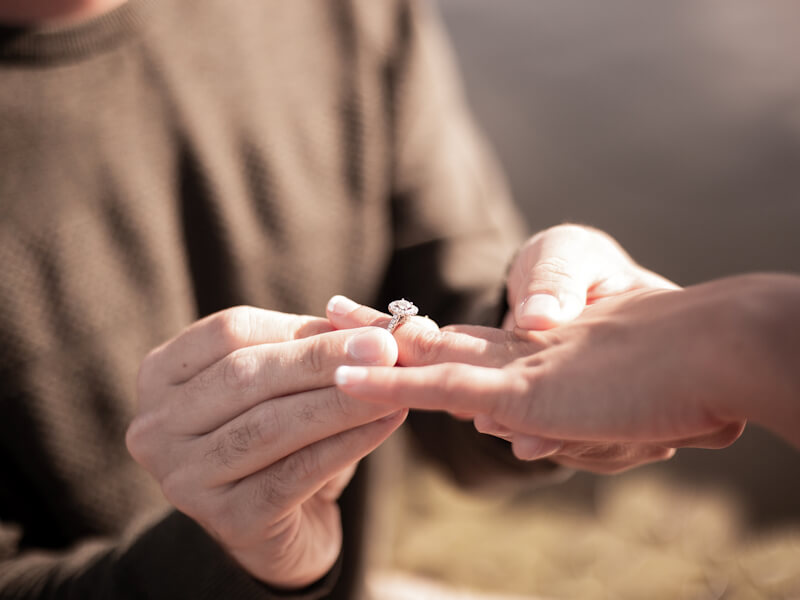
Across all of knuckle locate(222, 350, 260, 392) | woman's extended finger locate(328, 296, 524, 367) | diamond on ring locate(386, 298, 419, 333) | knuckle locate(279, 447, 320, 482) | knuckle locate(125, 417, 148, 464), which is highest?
knuckle locate(222, 350, 260, 392)

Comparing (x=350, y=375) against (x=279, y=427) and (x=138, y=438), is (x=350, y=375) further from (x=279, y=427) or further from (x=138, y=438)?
(x=138, y=438)

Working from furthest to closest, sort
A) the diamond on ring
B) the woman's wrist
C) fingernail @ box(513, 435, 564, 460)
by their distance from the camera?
the diamond on ring
fingernail @ box(513, 435, 564, 460)
the woman's wrist

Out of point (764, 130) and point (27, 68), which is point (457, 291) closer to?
point (27, 68)

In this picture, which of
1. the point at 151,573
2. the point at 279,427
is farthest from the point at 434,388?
the point at 151,573

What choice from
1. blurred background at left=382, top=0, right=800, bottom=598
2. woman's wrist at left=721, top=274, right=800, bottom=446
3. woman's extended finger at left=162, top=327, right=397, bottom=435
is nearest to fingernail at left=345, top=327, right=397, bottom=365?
woman's extended finger at left=162, top=327, right=397, bottom=435

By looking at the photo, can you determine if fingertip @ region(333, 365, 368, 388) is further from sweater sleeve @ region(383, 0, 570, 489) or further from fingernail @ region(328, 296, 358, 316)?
sweater sleeve @ region(383, 0, 570, 489)

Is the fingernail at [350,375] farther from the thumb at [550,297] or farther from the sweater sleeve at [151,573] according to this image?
the sweater sleeve at [151,573]

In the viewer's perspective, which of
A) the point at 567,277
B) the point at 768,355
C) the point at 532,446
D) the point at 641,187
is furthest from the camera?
the point at 641,187

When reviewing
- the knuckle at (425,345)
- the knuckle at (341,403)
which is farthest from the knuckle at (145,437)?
the knuckle at (425,345)
